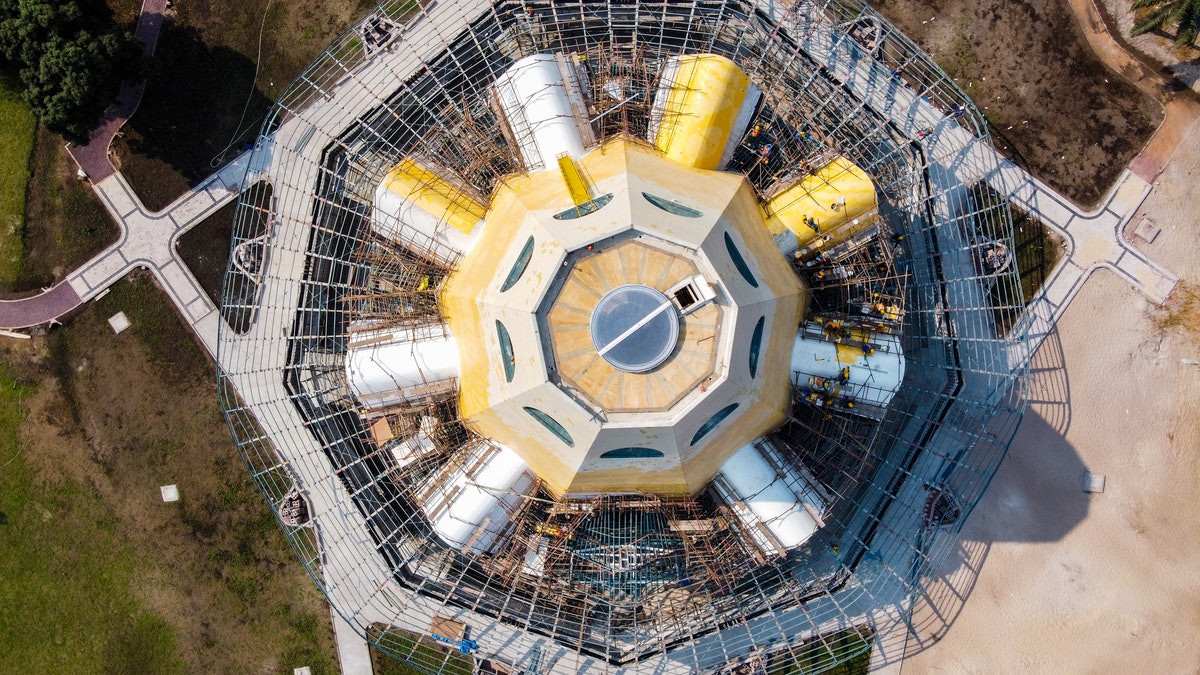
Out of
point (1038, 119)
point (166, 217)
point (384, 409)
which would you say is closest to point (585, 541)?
point (384, 409)

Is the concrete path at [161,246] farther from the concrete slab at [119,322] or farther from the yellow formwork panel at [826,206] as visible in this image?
the yellow formwork panel at [826,206]

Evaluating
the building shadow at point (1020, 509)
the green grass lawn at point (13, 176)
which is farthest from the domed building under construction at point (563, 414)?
the green grass lawn at point (13, 176)

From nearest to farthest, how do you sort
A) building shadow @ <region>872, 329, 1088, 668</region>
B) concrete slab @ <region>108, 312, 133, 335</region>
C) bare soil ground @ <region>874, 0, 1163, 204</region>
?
building shadow @ <region>872, 329, 1088, 668</region> → bare soil ground @ <region>874, 0, 1163, 204</region> → concrete slab @ <region>108, 312, 133, 335</region>

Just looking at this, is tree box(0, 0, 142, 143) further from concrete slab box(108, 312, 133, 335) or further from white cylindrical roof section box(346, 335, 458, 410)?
white cylindrical roof section box(346, 335, 458, 410)

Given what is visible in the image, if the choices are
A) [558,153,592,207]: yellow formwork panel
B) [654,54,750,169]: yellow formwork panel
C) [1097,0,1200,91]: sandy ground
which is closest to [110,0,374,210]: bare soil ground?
[558,153,592,207]: yellow formwork panel

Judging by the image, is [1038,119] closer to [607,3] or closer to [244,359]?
[607,3]
